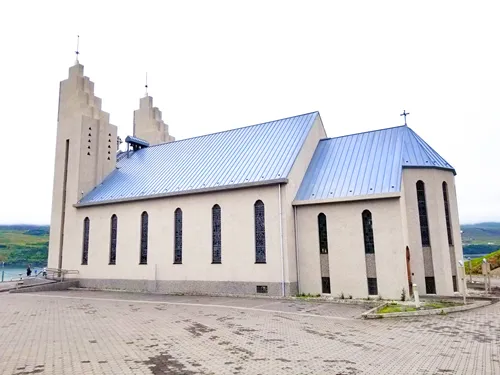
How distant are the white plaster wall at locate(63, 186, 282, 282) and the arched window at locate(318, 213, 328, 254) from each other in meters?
2.31

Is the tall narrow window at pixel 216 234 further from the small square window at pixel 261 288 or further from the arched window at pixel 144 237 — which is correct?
the arched window at pixel 144 237

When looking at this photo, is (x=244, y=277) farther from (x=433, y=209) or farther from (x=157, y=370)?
(x=157, y=370)

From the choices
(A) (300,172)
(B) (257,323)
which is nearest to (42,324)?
(B) (257,323)

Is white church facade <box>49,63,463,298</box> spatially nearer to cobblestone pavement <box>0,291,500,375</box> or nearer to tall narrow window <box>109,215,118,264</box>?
tall narrow window <box>109,215,118,264</box>

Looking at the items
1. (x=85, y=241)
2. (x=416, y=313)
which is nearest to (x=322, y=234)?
(x=416, y=313)

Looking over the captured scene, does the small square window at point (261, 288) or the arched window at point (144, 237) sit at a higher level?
the arched window at point (144, 237)

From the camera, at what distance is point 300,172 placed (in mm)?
21953

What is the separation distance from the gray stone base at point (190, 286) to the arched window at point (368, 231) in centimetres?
432

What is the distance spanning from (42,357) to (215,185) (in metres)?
14.4

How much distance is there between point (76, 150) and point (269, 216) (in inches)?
684

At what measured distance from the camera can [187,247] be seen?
22.8 m

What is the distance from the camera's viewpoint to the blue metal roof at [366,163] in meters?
19.5

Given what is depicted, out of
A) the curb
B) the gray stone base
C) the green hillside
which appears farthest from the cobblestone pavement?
the green hillside

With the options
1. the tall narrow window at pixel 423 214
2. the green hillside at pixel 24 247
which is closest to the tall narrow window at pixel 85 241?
the tall narrow window at pixel 423 214
